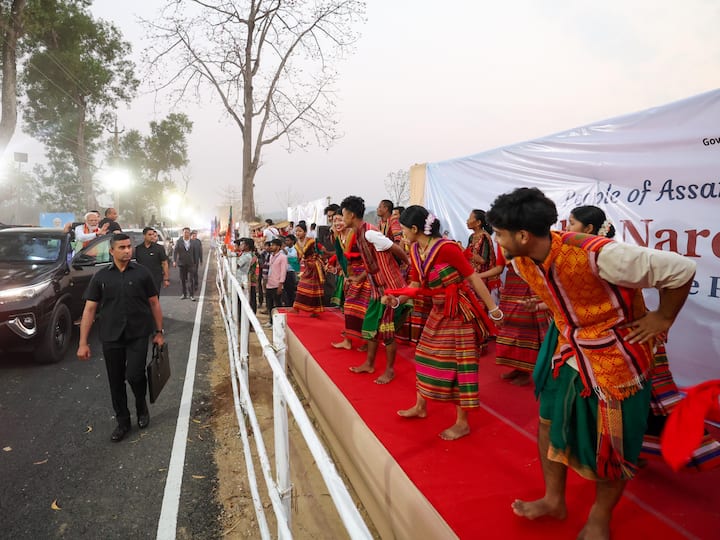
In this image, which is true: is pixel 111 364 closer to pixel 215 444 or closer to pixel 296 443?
pixel 215 444

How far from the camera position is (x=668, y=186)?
3.41 meters

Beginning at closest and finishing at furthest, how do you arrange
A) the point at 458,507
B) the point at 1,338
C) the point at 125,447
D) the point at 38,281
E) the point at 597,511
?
the point at 597,511 → the point at 458,507 → the point at 125,447 → the point at 1,338 → the point at 38,281

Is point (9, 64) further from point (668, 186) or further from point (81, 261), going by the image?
point (668, 186)

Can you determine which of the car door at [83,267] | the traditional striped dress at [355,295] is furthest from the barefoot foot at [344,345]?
the car door at [83,267]

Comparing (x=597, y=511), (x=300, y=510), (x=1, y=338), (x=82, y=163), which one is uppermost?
(x=82, y=163)

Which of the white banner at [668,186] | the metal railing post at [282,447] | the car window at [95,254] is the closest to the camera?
the metal railing post at [282,447]

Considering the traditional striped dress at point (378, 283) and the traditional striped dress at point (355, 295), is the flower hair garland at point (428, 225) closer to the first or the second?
the traditional striped dress at point (378, 283)

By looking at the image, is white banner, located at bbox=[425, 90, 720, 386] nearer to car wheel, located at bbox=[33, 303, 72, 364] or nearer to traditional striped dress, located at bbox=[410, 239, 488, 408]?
traditional striped dress, located at bbox=[410, 239, 488, 408]

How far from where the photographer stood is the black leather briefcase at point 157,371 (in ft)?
12.0

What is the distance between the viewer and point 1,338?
4.89 m

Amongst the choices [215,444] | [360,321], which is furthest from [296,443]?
[360,321]

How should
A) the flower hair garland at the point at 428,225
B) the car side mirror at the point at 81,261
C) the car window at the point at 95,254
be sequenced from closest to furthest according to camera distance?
1. the flower hair garland at the point at 428,225
2. the car side mirror at the point at 81,261
3. the car window at the point at 95,254

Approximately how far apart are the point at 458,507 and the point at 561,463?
1.85ft

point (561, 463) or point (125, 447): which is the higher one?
point (561, 463)
